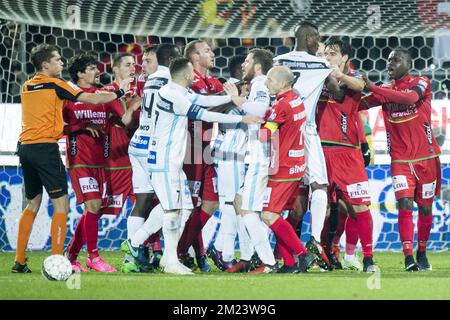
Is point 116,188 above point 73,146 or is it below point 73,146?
below

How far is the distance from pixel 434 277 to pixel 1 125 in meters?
5.82

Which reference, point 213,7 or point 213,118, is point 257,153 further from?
point 213,7

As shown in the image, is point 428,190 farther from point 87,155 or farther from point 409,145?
point 87,155

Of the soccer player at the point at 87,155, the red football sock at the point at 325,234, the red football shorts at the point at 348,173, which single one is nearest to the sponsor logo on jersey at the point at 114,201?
the soccer player at the point at 87,155

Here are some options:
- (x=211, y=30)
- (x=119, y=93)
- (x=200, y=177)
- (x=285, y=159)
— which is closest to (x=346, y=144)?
(x=285, y=159)

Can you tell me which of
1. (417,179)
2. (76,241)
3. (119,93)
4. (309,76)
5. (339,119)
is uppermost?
(309,76)

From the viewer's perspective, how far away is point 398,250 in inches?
487

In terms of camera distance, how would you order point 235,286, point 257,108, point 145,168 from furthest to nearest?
point 145,168
point 257,108
point 235,286

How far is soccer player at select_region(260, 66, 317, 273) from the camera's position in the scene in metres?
8.66

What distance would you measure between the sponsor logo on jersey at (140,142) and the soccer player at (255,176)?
0.94 meters

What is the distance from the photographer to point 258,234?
348 inches

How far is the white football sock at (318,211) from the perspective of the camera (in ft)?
29.9

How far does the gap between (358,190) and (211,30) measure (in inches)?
153

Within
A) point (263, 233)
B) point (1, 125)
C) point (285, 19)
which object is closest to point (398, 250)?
point (285, 19)
